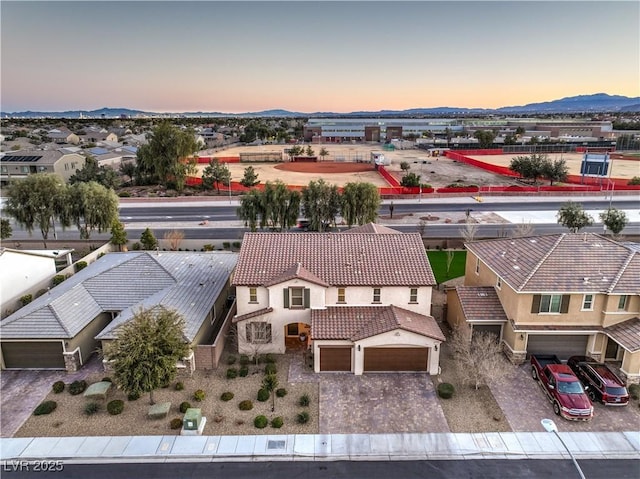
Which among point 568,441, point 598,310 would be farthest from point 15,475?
point 598,310

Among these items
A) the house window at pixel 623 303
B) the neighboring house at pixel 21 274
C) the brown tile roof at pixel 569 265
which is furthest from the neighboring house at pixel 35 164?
the house window at pixel 623 303

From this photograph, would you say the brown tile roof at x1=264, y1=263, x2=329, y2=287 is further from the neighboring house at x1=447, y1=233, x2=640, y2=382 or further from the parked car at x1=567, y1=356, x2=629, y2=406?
the parked car at x1=567, y1=356, x2=629, y2=406

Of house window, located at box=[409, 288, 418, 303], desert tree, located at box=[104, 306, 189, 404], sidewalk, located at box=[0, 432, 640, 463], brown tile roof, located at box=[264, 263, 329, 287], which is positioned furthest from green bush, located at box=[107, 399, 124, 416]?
house window, located at box=[409, 288, 418, 303]

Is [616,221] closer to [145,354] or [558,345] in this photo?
[558,345]

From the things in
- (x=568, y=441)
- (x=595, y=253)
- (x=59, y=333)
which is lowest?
(x=568, y=441)

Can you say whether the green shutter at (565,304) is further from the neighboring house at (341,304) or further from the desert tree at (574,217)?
the desert tree at (574,217)

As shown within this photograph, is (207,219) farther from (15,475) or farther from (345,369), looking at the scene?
(15,475)
